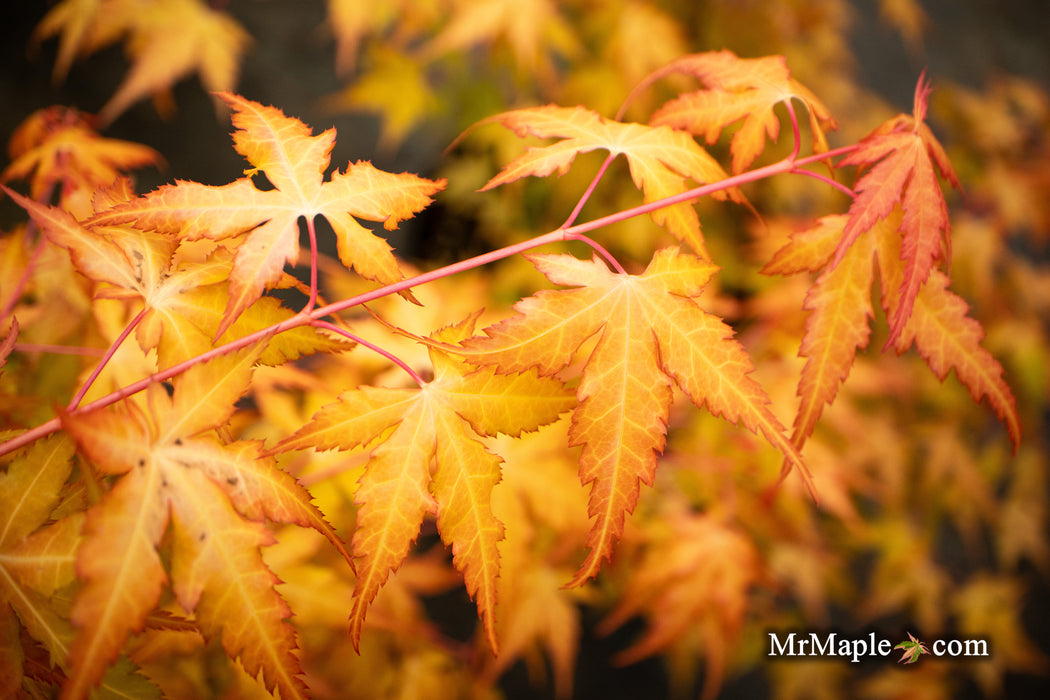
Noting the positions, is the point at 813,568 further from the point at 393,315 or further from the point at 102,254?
the point at 102,254

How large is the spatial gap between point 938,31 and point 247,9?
2.45 metres

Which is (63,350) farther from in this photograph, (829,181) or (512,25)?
(512,25)

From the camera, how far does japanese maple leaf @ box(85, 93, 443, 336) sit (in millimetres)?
417

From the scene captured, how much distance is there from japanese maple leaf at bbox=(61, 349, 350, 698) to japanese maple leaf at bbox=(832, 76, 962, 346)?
0.45 meters

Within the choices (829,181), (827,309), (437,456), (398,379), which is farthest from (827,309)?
(398,379)

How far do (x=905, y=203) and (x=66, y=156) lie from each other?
0.93 m

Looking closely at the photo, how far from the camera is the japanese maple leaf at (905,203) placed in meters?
0.43

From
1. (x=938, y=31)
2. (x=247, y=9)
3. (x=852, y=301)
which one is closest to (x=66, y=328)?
(x=852, y=301)

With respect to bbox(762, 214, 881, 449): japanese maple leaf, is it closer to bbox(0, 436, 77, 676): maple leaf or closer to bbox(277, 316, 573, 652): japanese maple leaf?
bbox(277, 316, 573, 652): japanese maple leaf

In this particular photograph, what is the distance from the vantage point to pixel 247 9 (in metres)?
1.76

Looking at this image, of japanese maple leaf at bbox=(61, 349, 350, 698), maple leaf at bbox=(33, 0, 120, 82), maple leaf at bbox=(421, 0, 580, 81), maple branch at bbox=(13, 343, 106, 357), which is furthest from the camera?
maple leaf at bbox=(421, 0, 580, 81)

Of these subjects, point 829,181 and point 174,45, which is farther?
point 174,45

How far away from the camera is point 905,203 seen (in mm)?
451

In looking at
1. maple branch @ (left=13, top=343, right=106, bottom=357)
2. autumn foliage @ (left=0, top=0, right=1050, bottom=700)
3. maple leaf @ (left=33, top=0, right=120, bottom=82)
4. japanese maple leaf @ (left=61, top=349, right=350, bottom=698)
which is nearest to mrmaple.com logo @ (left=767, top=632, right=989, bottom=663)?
autumn foliage @ (left=0, top=0, right=1050, bottom=700)
